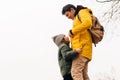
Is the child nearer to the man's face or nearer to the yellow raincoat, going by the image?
the yellow raincoat

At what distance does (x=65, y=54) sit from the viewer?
8.98 meters

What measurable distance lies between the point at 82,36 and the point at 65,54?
1.22 ft

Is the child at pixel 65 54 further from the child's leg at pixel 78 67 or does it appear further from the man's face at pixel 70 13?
the man's face at pixel 70 13

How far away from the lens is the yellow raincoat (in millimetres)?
8820

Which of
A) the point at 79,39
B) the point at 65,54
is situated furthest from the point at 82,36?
the point at 65,54

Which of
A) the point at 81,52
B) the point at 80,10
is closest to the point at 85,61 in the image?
the point at 81,52

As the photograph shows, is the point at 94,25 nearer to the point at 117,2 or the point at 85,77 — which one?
the point at 85,77

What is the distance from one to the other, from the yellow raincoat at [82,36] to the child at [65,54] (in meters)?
0.10

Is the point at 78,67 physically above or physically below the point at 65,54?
below

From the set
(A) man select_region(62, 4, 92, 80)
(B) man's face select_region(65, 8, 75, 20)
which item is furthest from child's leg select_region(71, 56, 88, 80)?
(B) man's face select_region(65, 8, 75, 20)

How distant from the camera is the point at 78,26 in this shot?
8820 millimetres

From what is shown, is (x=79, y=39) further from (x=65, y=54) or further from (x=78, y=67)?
(x=78, y=67)

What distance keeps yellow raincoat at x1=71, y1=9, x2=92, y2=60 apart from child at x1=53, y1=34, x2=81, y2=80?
0.10 meters

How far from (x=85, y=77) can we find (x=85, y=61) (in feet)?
1.12
